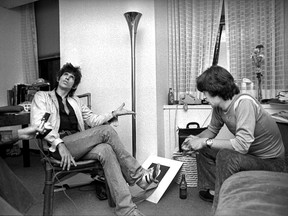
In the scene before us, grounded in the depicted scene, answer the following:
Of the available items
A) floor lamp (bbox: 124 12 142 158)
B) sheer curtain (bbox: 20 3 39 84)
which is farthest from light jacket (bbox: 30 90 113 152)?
sheer curtain (bbox: 20 3 39 84)

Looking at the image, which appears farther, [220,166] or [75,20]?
[75,20]

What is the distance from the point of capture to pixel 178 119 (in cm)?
283

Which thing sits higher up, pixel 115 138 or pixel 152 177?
pixel 115 138

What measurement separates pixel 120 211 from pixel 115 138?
52 cm

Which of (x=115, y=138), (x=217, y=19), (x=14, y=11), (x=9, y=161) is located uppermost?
(x=14, y=11)

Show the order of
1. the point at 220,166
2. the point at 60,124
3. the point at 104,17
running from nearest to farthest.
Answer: the point at 220,166 < the point at 60,124 < the point at 104,17

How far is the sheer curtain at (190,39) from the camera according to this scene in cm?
288

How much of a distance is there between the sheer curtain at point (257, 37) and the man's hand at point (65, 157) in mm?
2082

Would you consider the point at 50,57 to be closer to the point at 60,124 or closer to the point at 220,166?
the point at 60,124

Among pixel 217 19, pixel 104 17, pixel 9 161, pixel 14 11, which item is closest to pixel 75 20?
pixel 104 17

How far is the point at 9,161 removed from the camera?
347 cm

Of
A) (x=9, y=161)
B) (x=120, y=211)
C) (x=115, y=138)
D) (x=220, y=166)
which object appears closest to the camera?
(x=220, y=166)

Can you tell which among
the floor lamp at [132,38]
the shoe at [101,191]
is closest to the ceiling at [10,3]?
the floor lamp at [132,38]

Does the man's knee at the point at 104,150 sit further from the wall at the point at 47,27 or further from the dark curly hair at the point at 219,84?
the wall at the point at 47,27
